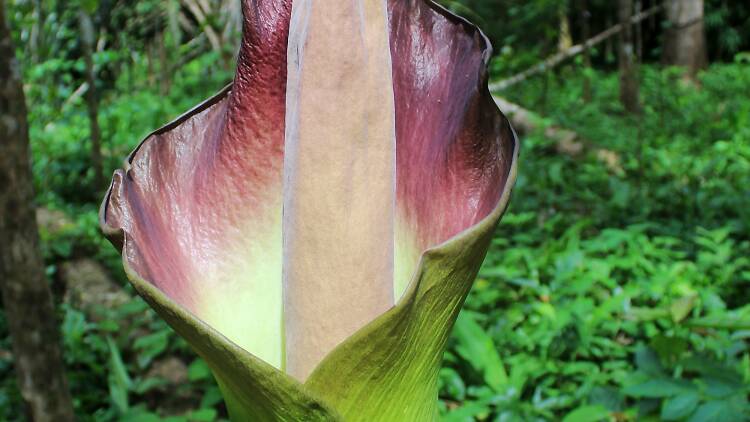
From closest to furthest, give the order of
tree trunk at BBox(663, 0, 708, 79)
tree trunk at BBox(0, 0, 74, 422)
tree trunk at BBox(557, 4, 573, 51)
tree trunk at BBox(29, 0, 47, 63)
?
tree trunk at BBox(0, 0, 74, 422) → tree trunk at BBox(29, 0, 47, 63) → tree trunk at BBox(557, 4, 573, 51) → tree trunk at BBox(663, 0, 708, 79)

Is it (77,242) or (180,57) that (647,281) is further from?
(180,57)

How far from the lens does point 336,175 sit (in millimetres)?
346

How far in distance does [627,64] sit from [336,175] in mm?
3922

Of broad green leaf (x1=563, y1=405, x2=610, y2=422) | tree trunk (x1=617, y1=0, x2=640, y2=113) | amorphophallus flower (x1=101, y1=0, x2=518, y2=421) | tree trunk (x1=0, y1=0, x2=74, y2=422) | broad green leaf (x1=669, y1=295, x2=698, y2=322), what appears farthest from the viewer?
tree trunk (x1=617, y1=0, x2=640, y2=113)

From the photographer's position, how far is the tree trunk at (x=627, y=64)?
365cm

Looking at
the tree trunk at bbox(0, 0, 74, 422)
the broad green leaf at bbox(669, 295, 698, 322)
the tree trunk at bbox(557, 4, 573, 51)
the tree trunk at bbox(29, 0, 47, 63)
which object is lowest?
the broad green leaf at bbox(669, 295, 698, 322)

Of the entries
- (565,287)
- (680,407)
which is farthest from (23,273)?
(565,287)

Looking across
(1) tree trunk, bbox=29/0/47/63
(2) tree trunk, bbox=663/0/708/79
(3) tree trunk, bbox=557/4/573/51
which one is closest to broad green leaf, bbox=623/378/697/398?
(1) tree trunk, bbox=29/0/47/63

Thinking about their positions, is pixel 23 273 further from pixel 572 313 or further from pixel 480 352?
pixel 572 313

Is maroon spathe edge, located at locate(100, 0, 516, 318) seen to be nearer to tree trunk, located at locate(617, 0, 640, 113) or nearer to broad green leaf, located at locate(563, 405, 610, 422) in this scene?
broad green leaf, located at locate(563, 405, 610, 422)

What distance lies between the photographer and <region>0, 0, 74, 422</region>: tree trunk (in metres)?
0.86

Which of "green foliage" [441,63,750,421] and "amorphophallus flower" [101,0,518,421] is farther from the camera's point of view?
"green foliage" [441,63,750,421]

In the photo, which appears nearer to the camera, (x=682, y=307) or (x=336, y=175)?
(x=336, y=175)

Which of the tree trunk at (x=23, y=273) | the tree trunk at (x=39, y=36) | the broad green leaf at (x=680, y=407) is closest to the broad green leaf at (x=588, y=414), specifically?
the broad green leaf at (x=680, y=407)
